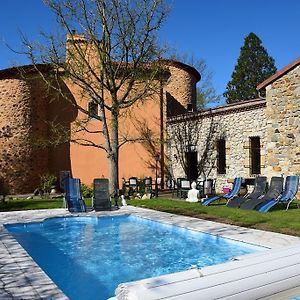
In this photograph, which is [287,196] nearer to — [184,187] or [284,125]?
[284,125]

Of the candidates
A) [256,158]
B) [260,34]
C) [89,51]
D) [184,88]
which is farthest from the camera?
[260,34]

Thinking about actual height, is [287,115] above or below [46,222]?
above

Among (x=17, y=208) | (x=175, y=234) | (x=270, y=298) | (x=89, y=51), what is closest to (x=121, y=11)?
(x=89, y=51)

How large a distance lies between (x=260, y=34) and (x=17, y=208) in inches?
1408

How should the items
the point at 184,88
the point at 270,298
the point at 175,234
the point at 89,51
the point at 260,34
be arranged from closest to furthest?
the point at 270,298 → the point at 175,234 → the point at 89,51 → the point at 184,88 → the point at 260,34

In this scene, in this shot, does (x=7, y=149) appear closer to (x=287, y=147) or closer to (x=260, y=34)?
(x=287, y=147)

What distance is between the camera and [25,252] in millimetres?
6973

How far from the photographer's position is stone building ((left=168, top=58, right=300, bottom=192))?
1391 centimetres

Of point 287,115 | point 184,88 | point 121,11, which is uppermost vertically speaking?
point 121,11

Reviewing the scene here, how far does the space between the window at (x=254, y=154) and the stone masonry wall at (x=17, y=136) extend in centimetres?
1216

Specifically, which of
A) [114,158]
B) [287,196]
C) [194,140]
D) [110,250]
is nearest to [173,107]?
[194,140]

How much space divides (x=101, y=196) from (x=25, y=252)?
6098 mm

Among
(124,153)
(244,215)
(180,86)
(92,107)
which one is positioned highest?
(180,86)

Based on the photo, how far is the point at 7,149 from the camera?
21.1 m
